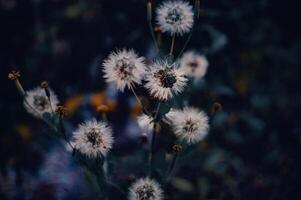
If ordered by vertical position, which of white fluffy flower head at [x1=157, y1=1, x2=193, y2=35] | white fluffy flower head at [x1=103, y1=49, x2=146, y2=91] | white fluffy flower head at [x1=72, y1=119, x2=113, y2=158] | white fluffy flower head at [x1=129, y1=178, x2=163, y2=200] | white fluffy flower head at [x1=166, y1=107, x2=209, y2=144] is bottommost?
white fluffy flower head at [x1=129, y1=178, x2=163, y2=200]

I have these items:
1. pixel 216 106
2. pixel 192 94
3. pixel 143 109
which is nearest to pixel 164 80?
pixel 143 109

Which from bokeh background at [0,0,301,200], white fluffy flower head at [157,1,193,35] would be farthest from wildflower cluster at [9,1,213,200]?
bokeh background at [0,0,301,200]

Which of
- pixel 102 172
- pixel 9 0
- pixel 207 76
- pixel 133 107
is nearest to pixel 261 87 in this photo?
pixel 207 76

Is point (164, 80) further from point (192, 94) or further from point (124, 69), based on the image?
point (192, 94)

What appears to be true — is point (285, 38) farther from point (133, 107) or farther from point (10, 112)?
point (10, 112)

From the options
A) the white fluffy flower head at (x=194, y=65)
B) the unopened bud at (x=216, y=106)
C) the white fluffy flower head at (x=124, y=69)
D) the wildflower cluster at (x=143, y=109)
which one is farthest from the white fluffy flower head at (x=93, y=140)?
the white fluffy flower head at (x=194, y=65)

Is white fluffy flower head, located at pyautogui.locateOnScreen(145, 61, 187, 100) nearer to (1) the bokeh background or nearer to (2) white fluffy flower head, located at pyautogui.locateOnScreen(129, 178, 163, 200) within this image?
(2) white fluffy flower head, located at pyautogui.locateOnScreen(129, 178, 163, 200)

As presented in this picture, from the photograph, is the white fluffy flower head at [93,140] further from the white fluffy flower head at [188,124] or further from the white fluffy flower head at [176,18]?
the white fluffy flower head at [176,18]
